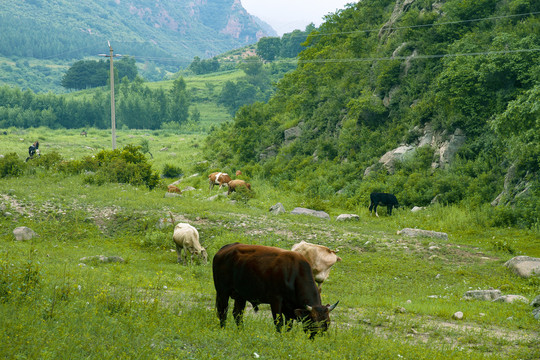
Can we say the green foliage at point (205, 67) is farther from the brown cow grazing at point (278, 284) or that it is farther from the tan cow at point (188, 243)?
the brown cow grazing at point (278, 284)

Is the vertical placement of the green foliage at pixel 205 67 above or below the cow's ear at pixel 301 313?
above

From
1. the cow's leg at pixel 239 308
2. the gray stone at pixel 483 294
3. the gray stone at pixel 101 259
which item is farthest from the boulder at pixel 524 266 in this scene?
the gray stone at pixel 101 259

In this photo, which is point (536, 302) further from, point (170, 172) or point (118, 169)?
point (170, 172)

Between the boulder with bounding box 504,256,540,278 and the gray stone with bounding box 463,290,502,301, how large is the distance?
7.69 ft

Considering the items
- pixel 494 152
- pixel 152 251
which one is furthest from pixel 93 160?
pixel 494 152

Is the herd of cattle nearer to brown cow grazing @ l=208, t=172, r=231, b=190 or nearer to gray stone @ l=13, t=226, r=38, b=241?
gray stone @ l=13, t=226, r=38, b=241

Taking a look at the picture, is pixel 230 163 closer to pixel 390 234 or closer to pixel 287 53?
pixel 390 234

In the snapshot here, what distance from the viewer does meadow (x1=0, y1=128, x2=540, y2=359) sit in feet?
23.3

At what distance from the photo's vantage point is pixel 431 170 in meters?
25.8

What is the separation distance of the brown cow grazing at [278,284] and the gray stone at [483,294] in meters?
5.69

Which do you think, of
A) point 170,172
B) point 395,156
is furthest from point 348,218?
point 170,172

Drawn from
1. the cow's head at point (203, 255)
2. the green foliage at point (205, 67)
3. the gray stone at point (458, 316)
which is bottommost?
the cow's head at point (203, 255)

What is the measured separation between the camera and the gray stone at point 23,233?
16.2 m

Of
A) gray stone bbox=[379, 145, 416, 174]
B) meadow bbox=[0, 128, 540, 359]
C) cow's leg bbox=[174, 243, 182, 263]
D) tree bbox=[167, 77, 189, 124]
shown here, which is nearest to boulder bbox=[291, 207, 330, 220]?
meadow bbox=[0, 128, 540, 359]
